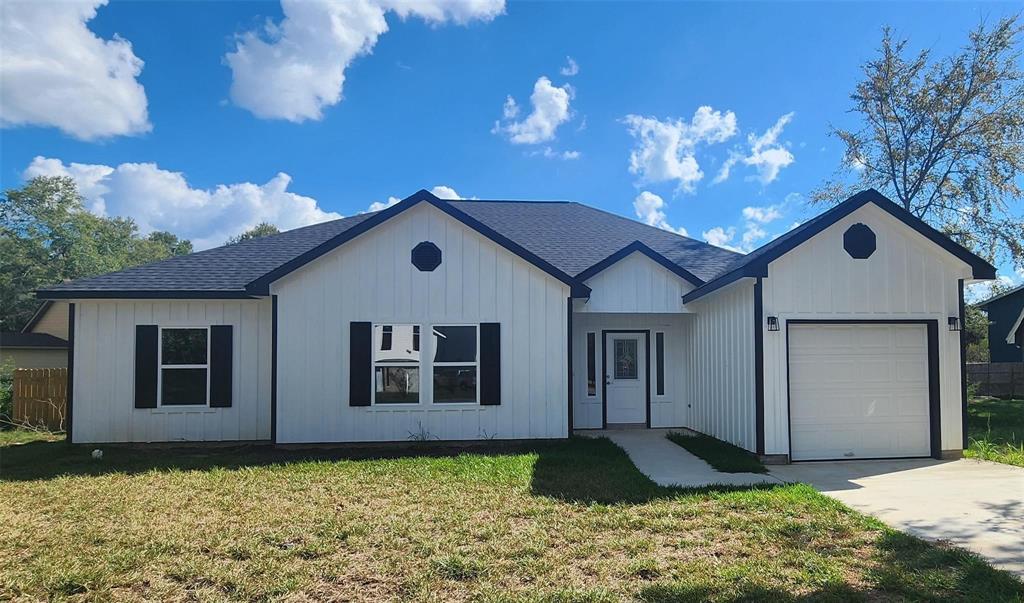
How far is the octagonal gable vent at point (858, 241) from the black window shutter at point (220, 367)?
1044 centimetres

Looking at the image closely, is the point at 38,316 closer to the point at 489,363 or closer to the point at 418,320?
the point at 418,320

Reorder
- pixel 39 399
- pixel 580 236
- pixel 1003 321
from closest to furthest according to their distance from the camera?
1. pixel 39 399
2. pixel 580 236
3. pixel 1003 321

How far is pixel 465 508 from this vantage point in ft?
19.9

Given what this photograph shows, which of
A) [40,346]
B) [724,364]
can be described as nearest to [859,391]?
[724,364]

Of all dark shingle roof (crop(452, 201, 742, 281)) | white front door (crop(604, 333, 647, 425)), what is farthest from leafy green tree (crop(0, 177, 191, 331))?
white front door (crop(604, 333, 647, 425))

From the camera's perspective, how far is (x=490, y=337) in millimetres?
9711

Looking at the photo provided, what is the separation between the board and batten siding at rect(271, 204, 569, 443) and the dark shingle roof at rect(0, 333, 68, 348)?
22411mm

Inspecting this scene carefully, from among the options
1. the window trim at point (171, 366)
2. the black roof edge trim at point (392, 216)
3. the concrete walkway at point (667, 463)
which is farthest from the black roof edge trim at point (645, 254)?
the window trim at point (171, 366)

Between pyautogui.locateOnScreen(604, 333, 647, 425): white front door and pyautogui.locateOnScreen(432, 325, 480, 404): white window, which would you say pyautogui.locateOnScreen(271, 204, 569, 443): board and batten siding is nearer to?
pyautogui.locateOnScreen(432, 325, 480, 404): white window

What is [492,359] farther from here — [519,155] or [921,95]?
[921,95]

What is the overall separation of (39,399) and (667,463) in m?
13.5

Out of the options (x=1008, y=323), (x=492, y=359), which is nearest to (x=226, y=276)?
(x=492, y=359)

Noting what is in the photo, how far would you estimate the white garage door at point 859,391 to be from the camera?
28.3ft

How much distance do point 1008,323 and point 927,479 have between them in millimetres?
25315
